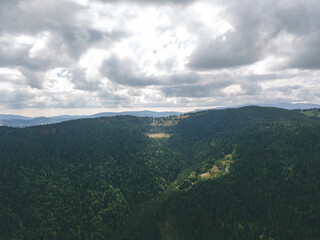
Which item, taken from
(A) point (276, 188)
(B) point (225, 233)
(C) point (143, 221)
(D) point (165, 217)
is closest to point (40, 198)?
(C) point (143, 221)

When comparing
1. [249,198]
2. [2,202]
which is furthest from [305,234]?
[2,202]

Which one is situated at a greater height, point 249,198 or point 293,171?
point 293,171

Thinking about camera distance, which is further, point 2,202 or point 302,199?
point 2,202

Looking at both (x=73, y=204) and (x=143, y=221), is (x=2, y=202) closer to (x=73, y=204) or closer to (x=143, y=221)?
(x=73, y=204)

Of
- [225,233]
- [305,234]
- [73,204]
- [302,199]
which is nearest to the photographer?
[305,234]

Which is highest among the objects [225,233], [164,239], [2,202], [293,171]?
[293,171]

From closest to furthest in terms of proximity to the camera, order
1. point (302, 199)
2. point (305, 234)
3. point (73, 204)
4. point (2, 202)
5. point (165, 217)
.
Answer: point (305, 234), point (302, 199), point (165, 217), point (2, 202), point (73, 204)

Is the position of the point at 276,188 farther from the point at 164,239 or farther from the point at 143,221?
the point at 143,221

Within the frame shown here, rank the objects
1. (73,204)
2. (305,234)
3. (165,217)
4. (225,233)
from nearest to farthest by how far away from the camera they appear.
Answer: (305,234), (225,233), (165,217), (73,204)

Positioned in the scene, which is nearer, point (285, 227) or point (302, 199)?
point (285, 227)
